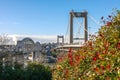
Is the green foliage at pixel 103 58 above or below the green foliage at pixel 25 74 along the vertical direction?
above

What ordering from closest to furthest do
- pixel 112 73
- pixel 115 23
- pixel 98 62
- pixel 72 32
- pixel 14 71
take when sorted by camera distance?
1. pixel 112 73
2. pixel 98 62
3. pixel 115 23
4. pixel 14 71
5. pixel 72 32

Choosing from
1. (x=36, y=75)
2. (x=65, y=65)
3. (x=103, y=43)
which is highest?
(x=103, y=43)

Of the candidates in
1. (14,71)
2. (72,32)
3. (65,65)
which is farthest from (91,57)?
(72,32)

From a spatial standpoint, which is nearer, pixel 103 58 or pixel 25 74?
pixel 103 58

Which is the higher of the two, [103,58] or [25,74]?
[103,58]


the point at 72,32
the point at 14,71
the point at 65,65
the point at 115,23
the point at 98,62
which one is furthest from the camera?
the point at 72,32

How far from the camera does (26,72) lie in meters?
14.0

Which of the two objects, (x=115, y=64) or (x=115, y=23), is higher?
(x=115, y=23)

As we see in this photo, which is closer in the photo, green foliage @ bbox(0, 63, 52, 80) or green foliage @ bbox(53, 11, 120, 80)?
green foliage @ bbox(53, 11, 120, 80)

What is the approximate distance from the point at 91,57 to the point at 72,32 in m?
35.1

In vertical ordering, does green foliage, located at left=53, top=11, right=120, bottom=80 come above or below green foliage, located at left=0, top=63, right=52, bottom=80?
above

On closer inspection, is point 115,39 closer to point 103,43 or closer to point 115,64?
point 103,43

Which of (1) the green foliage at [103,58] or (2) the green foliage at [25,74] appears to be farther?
(2) the green foliage at [25,74]

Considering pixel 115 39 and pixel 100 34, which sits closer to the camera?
pixel 115 39
